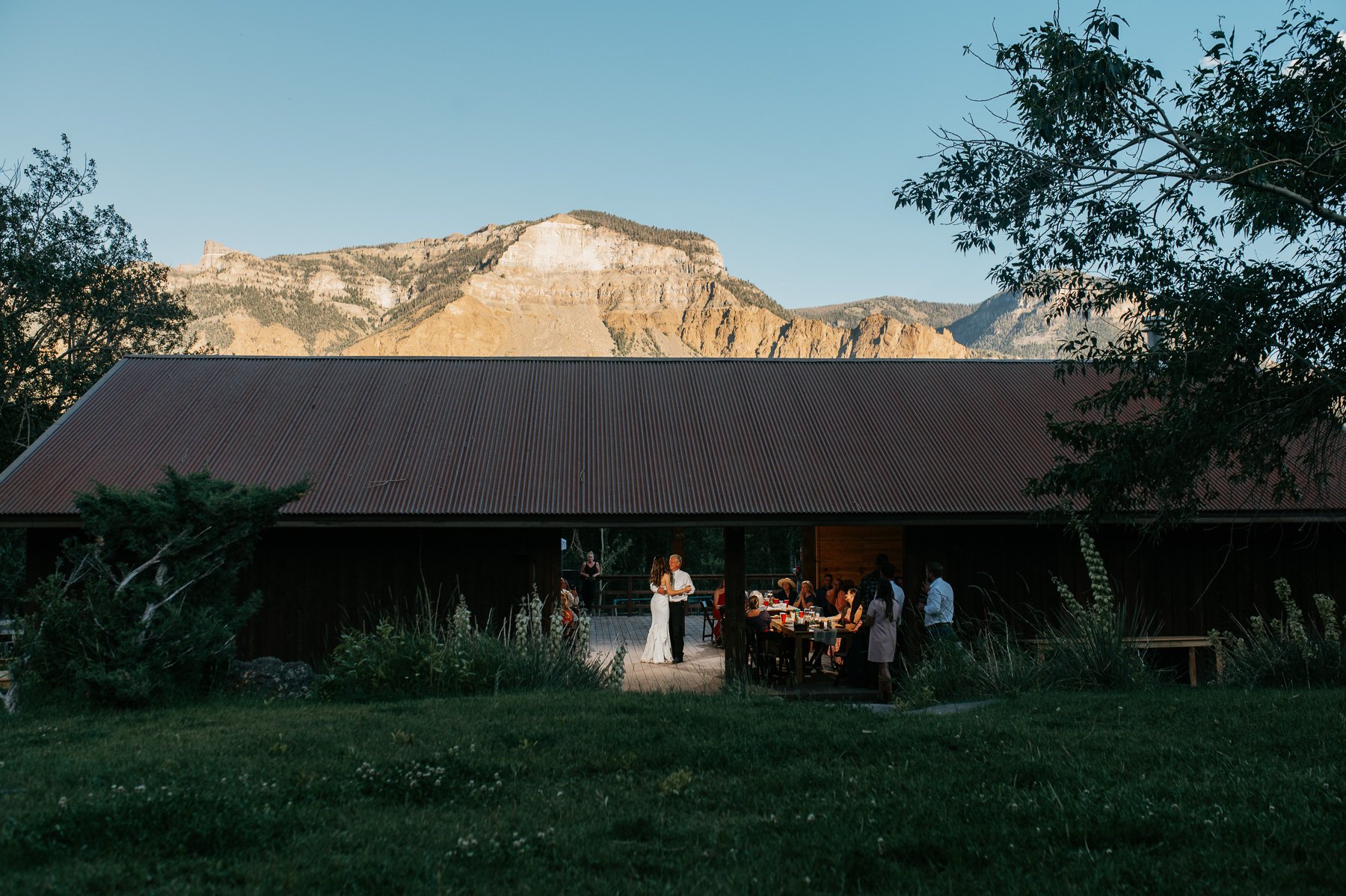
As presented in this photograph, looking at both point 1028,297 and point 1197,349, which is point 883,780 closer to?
point 1197,349

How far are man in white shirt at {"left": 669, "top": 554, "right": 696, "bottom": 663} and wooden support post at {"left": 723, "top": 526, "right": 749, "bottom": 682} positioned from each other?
2172 mm

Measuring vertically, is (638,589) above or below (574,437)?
below

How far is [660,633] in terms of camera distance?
1488 centimetres

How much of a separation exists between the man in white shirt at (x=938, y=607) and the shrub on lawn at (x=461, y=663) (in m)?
3.45

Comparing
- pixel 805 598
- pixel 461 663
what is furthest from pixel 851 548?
pixel 461 663

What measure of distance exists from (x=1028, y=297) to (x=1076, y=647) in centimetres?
331

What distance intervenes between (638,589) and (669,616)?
12.6m

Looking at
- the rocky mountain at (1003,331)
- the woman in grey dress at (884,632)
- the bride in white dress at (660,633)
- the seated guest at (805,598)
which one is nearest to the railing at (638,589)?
the seated guest at (805,598)

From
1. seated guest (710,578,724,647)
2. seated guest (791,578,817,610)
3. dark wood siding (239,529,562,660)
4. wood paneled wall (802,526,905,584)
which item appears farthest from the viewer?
wood paneled wall (802,526,905,584)

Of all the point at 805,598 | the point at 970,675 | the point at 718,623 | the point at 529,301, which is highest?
the point at 529,301

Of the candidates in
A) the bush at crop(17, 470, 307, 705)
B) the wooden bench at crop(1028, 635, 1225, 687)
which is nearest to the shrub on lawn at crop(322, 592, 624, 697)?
the bush at crop(17, 470, 307, 705)

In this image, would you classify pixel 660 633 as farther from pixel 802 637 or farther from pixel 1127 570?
pixel 1127 570

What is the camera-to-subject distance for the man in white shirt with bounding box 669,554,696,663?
14773 mm

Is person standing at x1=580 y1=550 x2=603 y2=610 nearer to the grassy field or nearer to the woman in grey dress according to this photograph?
the woman in grey dress
